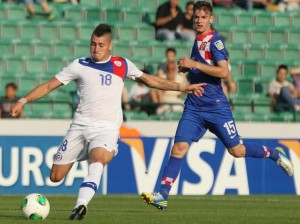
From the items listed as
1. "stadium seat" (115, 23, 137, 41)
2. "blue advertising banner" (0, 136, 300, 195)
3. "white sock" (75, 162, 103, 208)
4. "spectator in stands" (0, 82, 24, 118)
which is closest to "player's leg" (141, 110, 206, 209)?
"white sock" (75, 162, 103, 208)

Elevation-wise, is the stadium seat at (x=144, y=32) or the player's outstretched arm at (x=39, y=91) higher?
the player's outstretched arm at (x=39, y=91)

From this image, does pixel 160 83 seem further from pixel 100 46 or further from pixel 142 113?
pixel 142 113

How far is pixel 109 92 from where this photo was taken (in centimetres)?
1127

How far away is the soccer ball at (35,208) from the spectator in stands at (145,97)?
7.54 meters

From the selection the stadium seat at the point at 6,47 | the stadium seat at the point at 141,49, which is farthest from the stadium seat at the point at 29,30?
the stadium seat at the point at 141,49

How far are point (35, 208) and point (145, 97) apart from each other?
832 cm

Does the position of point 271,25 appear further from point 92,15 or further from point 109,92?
point 109,92

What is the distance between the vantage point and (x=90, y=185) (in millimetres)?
10438

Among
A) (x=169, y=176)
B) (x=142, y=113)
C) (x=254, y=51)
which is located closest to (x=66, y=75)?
(x=169, y=176)

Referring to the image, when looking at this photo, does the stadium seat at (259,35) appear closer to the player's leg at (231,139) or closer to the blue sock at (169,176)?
the player's leg at (231,139)

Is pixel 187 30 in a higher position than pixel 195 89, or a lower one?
lower

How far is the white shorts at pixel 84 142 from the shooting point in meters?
11.1

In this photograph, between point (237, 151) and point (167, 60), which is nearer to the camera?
point (237, 151)

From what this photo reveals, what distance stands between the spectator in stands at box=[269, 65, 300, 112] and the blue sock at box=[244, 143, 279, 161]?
558 centimetres
